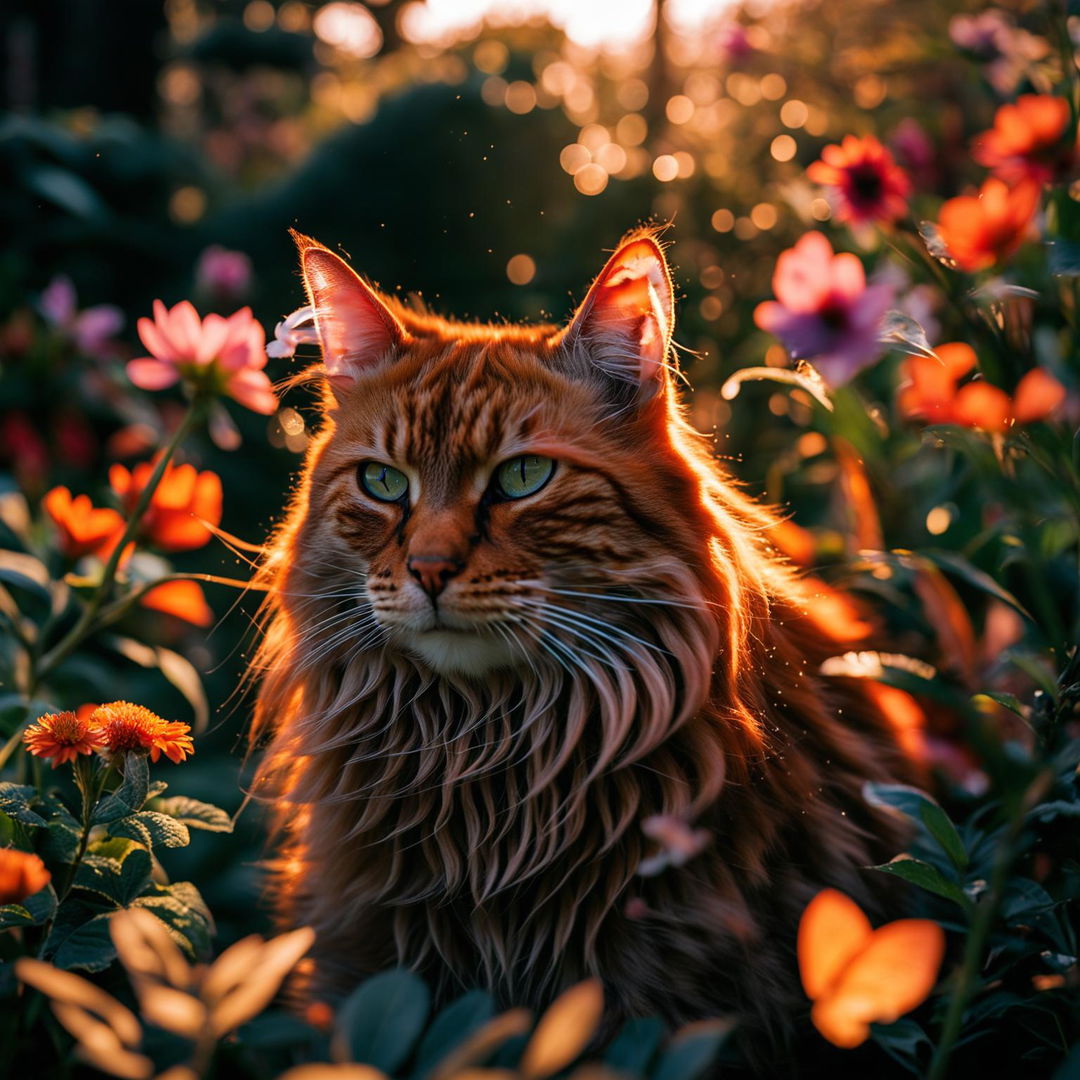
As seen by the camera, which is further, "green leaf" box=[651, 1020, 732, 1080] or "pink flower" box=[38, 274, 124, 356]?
"pink flower" box=[38, 274, 124, 356]

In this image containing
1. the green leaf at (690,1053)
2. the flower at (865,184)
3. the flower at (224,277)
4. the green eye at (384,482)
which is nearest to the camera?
the green leaf at (690,1053)

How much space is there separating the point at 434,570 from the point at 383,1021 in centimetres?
69

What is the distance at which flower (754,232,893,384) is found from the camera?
1108mm

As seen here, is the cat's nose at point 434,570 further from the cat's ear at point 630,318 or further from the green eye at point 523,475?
the cat's ear at point 630,318

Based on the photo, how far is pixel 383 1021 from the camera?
76cm

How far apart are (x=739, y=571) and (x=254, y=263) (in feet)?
11.4

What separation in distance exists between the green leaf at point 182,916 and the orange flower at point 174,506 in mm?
582

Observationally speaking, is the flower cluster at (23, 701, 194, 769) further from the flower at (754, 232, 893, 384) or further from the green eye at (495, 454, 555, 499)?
the flower at (754, 232, 893, 384)

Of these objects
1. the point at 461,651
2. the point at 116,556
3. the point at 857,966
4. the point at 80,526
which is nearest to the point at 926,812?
the point at 857,966

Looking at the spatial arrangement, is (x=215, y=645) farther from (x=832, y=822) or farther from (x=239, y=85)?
(x=239, y=85)

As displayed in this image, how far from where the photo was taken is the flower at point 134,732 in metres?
1.09

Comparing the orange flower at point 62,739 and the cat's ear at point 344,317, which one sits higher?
the cat's ear at point 344,317

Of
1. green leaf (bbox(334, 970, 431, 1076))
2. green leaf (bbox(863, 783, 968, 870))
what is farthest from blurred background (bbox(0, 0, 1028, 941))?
green leaf (bbox(334, 970, 431, 1076))

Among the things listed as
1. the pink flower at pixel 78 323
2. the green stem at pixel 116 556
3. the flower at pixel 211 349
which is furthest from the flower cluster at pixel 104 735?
the pink flower at pixel 78 323
